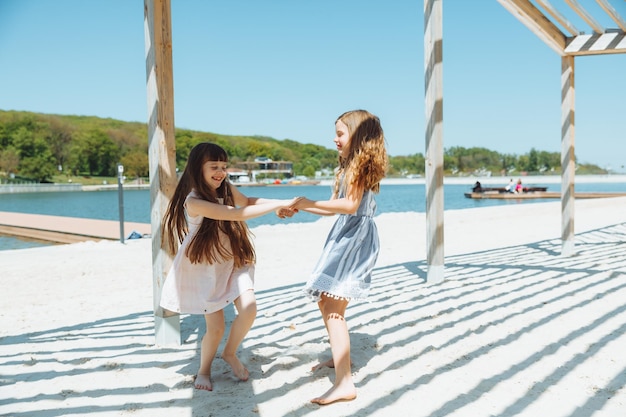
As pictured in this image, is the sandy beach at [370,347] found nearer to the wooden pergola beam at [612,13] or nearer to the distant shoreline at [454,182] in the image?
the wooden pergola beam at [612,13]

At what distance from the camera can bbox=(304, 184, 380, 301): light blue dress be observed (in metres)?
2.52

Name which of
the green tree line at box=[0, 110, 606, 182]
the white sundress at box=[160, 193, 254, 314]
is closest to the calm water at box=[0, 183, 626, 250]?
the white sundress at box=[160, 193, 254, 314]

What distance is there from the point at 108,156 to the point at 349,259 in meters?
109

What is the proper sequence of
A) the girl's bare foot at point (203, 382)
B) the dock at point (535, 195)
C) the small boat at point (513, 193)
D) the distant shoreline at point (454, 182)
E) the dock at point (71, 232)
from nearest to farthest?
the girl's bare foot at point (203, 382), the dock at point (71, 232), the dock at point (535, 195), the small boat at point (513, 193), the distant shoreline at point (454, 182)

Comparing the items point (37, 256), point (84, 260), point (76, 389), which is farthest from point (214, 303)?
point (37, 256)

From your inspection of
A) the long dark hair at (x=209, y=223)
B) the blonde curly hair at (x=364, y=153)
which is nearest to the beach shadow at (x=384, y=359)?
the long dark hair at (x=209, y=223)

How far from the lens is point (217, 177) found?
105 inches

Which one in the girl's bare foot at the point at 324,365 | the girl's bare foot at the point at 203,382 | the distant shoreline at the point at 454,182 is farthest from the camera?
the distant shoreline at the point at 454,182

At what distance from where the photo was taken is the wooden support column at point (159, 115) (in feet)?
10.6

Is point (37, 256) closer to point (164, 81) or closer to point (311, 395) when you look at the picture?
point (164, 81)

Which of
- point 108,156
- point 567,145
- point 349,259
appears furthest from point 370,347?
point 108,156

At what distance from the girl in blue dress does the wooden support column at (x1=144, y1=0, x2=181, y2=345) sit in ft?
3.85

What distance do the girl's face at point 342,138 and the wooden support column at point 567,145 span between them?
5324 mm

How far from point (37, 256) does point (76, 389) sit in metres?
6.18
